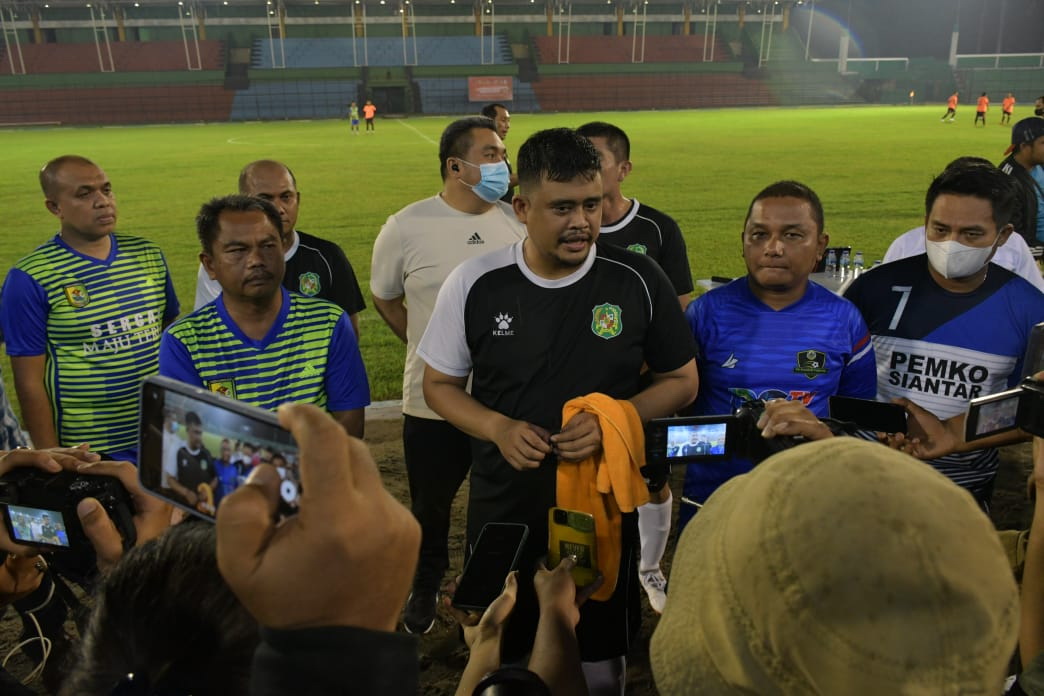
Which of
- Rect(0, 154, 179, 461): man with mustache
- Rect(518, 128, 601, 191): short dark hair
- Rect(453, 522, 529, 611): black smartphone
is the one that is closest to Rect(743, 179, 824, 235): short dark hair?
Rect(518, 128, 601, 191): short dark hair

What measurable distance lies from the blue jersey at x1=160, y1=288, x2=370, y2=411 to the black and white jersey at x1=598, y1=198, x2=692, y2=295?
188cm

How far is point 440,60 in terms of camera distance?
53062mm

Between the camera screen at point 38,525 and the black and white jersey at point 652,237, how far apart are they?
10.4 feet

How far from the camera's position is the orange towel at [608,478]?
2.30 m

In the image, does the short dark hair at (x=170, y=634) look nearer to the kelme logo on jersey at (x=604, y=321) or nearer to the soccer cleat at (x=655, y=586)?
the kelme logo on jersey at (x=604, y=321)

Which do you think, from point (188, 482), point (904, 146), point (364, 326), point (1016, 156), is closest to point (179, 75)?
point (904, 146)

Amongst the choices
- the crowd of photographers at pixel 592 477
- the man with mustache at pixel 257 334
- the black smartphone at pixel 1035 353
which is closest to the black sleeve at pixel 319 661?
the crowd of photographers at pixel 592 477

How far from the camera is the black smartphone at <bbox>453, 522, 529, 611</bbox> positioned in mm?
1782

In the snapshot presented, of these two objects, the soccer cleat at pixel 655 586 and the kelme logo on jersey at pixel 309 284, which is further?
the kelme logo on jersey at pixel 309 284

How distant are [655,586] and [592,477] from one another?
1497 mm

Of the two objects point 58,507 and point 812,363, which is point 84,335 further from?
point 812,363

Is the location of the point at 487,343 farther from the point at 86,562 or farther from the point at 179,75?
the point at 179,75

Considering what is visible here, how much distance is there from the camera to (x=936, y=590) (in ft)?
2.21

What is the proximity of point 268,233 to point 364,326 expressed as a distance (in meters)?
5.10
